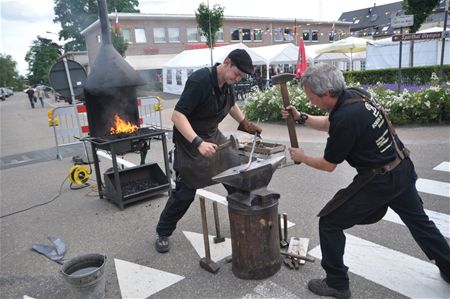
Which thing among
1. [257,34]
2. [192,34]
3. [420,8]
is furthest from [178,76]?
[257,34]

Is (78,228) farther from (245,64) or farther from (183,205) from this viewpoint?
(245,64)

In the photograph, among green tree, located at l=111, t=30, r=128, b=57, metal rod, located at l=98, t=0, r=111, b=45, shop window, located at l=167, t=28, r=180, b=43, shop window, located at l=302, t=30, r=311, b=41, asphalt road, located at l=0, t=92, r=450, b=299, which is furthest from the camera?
shop window, located at l=302, t=30, r=311, b=41

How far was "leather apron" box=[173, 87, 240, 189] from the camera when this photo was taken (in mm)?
3490

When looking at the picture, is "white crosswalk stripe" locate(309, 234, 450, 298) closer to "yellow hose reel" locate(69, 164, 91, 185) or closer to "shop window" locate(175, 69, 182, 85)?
"yellow hose reel" locate(69, 164, 91, 185)

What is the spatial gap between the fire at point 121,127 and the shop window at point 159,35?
1291 inches

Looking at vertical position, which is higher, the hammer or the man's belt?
the hammer

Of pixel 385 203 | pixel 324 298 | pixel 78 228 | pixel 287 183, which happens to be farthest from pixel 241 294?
pixel 287 183

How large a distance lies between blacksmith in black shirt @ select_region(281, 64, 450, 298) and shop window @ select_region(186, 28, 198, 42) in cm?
3762

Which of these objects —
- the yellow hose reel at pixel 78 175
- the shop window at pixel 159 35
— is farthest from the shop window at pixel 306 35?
the yellow hose reel at pixel 78 175

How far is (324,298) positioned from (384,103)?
24.4ft

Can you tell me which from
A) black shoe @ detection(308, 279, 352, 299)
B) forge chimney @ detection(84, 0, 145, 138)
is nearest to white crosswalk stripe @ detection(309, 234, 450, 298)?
black shoe @ detection(308, 279, 352, 299)

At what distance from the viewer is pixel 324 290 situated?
2.85 m

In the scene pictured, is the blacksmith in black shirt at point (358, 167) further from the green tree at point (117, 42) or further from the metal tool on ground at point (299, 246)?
the green tree at point (117, 42)

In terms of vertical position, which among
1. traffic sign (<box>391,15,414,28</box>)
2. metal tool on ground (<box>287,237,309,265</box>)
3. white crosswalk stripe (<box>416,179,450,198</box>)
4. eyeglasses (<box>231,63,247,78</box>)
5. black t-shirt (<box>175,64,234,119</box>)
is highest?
traffic sign (<box>391,15,414,28</box>)
